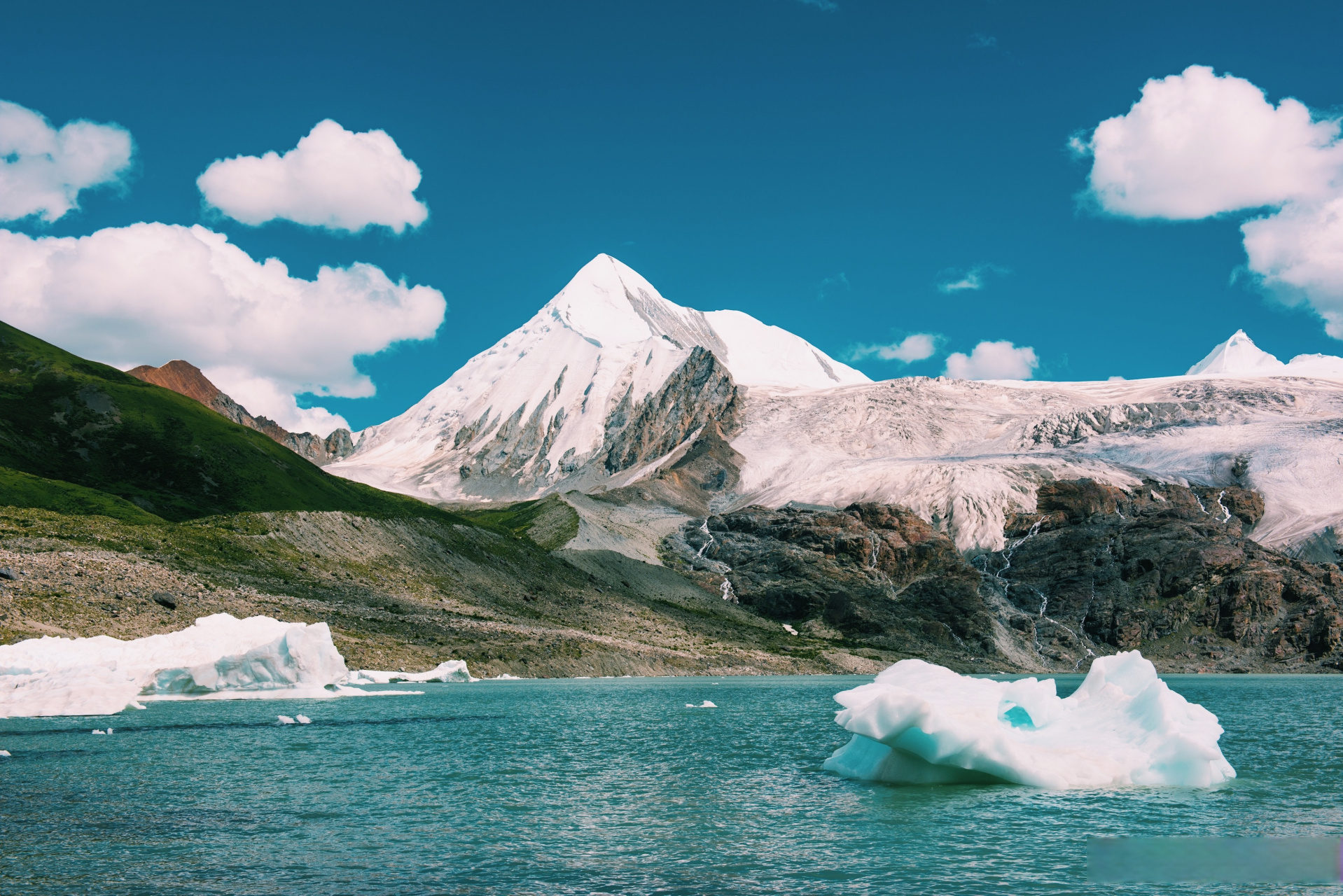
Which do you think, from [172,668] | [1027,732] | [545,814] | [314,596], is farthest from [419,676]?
[1027,732]

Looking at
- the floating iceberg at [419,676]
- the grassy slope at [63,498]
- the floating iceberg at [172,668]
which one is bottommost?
the floating iceberg at [419,676]

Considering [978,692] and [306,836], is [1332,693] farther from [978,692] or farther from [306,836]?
[306,836]

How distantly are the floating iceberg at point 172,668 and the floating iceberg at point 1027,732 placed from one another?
61521 mm

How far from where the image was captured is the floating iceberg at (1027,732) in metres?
40.1

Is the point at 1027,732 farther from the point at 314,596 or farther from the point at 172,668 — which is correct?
the point at 314,596

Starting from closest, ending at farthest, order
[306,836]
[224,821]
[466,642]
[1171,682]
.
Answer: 1. [306,836]
2. [224,821]
3. [466,642]
4. [1171,682]

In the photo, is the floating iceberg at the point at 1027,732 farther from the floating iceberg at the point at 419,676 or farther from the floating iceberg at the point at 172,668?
the floating iceberg at the point at 419,676

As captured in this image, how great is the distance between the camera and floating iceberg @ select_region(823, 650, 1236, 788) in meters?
40.1

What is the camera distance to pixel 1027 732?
44.6m

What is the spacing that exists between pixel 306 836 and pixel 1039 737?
30271mm

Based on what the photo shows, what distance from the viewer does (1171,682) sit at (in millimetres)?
190250

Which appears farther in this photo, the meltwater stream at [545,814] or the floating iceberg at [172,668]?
the floating iceberg at [172,668]

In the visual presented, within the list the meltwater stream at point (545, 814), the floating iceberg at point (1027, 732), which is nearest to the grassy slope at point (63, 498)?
the meltwater stream at point (545, 814)

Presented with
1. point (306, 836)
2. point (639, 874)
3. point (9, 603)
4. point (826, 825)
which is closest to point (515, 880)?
point (639, 874)
